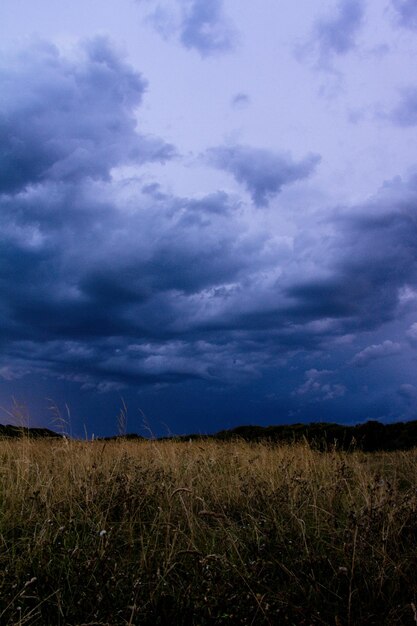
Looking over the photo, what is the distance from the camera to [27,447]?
27.1 feet

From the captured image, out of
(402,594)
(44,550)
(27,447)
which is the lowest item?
(402,594)

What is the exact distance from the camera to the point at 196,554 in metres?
3.15

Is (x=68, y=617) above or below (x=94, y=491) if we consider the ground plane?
below

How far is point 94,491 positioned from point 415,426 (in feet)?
43.1

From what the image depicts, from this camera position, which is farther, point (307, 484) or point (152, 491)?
point (307, 484)

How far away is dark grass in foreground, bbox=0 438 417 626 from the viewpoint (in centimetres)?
312

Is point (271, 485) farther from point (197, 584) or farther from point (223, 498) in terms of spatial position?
point (197, 584)

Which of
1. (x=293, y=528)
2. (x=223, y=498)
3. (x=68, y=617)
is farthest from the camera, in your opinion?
(x=223, y=498)

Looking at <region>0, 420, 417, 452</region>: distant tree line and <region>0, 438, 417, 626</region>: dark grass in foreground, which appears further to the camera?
<region>0, 420, 417, 452</region>: distant tree line

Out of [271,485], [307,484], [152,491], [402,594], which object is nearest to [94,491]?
[152,491]

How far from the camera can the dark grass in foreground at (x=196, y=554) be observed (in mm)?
3125

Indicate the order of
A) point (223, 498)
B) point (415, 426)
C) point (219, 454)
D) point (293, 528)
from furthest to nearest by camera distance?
1. point (415, 426)
2. point (219, 454)
3. point (223, 498)
4. point (293, 528)

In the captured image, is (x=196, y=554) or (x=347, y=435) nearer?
(x=196, y=554)

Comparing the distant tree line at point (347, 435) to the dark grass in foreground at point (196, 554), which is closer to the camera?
the dark grass in foreground at point (196, 554)
